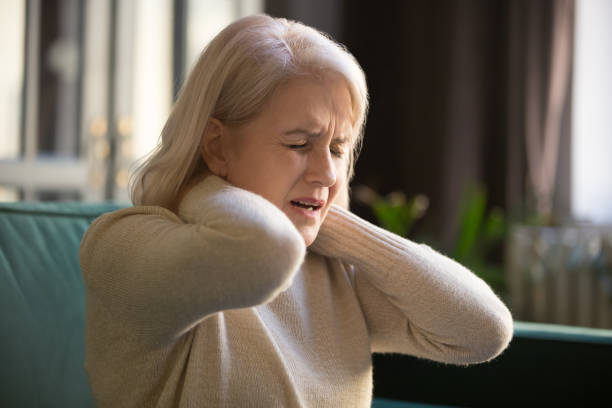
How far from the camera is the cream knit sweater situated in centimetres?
66

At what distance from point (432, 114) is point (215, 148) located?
135 inches

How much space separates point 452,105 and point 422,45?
0.48 metres

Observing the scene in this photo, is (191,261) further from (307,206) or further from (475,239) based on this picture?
(475,239)

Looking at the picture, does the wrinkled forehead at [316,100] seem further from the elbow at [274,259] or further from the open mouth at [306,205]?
the elbow at [274,259]

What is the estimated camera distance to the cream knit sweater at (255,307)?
66 centimetres

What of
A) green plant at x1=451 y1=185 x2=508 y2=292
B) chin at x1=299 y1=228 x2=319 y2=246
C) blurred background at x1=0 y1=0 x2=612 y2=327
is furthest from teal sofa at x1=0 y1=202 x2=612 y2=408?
green plant at x1=451 y1=185 x2=508 y2=292

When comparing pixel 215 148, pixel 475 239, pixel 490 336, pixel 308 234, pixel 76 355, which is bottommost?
pixel 475 239

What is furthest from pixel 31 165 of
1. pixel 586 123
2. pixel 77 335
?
pixel 586 123

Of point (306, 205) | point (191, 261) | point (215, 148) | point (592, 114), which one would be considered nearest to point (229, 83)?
point (215, 148)

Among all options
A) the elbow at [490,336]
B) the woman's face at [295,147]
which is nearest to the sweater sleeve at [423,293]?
the elbow at [490,336]

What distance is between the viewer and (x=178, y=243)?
2.22 feet

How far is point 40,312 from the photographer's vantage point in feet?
3.52

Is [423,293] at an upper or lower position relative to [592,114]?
lower

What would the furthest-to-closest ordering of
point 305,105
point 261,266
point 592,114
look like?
point 592,114 < point 305,105 < point 261,266
